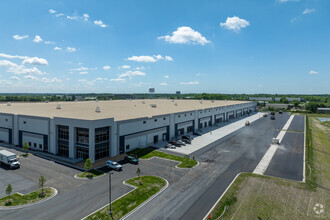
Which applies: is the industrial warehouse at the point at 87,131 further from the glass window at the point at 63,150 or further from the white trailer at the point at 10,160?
the white trailer at the point at 10,160

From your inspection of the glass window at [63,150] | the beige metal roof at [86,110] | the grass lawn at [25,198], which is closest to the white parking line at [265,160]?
the beige metal roof at [86,110]

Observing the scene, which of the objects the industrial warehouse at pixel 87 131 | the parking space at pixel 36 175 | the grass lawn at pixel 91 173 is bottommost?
the parking space at pixel 36 175

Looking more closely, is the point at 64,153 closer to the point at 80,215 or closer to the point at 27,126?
the point at 27,126

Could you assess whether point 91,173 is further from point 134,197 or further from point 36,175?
point 134,197

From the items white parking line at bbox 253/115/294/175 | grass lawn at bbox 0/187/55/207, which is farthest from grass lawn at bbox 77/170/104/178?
white parking line at bbox 253/115/294/175

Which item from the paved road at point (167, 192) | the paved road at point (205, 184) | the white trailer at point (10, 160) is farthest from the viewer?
the white trailer at point (10, 160)

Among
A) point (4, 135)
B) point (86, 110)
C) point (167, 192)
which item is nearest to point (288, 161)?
point (167, 192)

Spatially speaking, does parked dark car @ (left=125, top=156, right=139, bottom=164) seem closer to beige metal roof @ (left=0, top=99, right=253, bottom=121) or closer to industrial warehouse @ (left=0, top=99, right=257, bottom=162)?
industrial warehouse @ (left=0, top=99, right=257, bottom=162)
